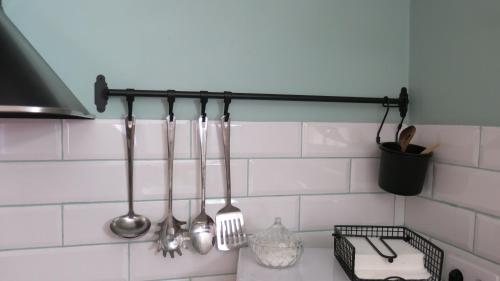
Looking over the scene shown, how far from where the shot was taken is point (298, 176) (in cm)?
89

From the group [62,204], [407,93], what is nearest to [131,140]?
[62,204]

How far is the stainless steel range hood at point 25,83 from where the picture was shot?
19.2 inches

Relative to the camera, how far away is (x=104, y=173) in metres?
0.79

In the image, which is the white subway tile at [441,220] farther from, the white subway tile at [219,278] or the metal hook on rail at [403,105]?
the white subway tile at [219,278]

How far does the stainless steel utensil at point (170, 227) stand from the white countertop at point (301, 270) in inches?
6.1

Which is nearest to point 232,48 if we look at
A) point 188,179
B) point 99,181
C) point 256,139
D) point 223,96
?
point 223,96

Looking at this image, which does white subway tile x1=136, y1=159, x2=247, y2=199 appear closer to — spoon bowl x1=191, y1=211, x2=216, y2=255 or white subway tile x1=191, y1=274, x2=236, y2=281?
spoon bowl x1=191, y1=211, x2=216, y2=255

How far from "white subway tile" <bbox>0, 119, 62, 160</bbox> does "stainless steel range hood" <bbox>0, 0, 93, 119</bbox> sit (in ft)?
0.57

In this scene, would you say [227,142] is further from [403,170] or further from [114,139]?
[403,170]

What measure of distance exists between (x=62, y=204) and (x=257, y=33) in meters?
0.62

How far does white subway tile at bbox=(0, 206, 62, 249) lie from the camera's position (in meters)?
0.74

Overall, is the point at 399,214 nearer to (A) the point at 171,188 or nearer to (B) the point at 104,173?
(A) the point at 171,188

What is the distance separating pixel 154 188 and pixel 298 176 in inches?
14.6

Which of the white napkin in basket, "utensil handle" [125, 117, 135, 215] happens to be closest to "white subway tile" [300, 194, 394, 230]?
the white napkin in basket
